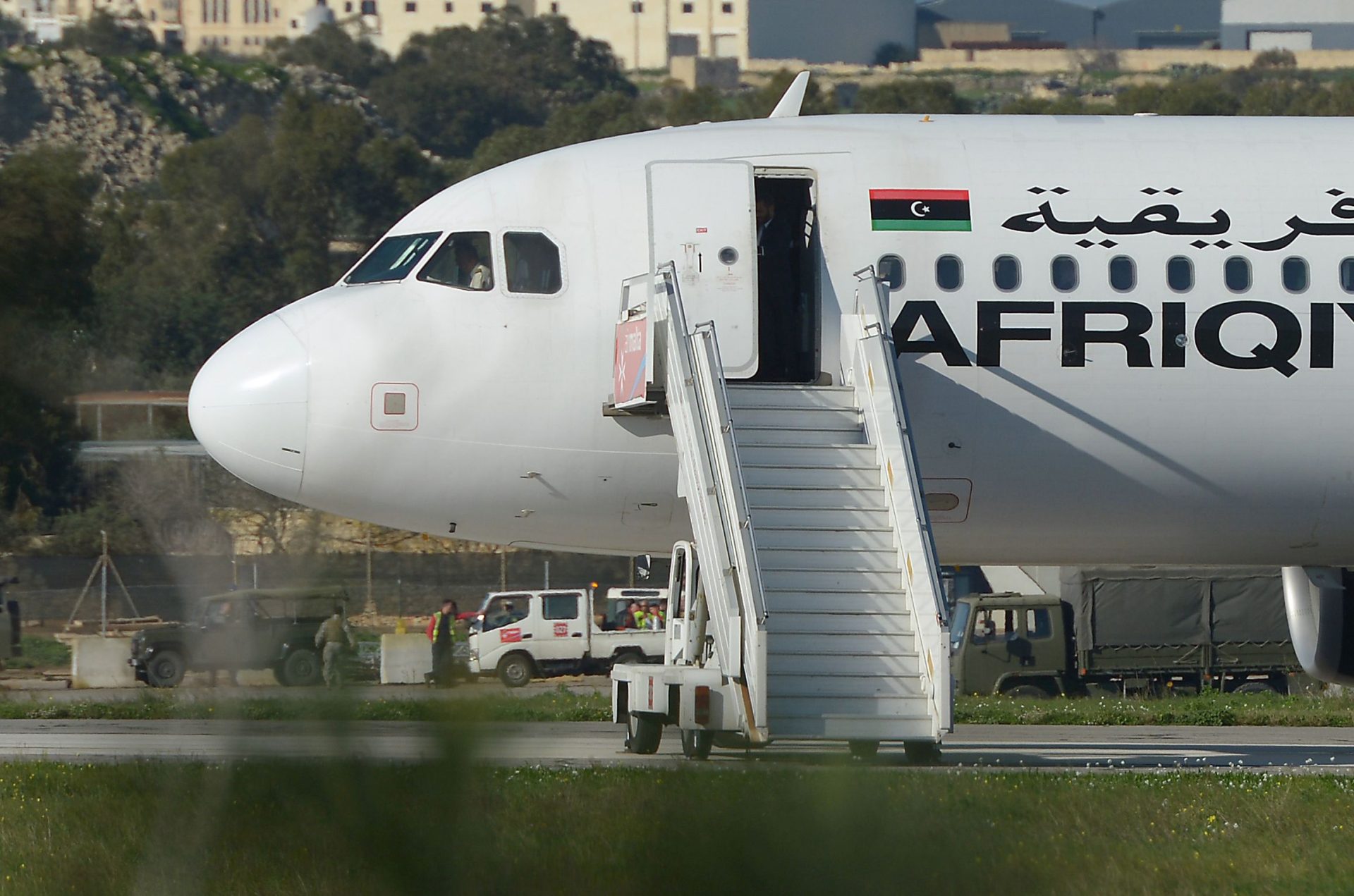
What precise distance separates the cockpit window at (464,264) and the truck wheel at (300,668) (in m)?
14.0

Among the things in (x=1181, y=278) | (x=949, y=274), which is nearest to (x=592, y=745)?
(x=949, y=274)

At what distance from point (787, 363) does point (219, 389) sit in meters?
5.27

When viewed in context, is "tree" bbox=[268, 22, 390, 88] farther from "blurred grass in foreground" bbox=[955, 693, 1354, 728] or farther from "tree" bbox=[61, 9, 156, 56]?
"blurred grass in foreground" bbox=[955, 693, 1354, 728]

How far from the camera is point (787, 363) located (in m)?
16.8

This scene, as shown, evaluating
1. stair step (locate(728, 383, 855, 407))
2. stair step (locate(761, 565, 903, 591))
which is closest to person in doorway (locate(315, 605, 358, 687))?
stair step (locate(761, 565, 903, 591))

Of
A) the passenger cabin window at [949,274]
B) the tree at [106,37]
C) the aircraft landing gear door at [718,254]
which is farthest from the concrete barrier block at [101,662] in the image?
the tree at [106,37]

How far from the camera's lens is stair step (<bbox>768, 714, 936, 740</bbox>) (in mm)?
13320

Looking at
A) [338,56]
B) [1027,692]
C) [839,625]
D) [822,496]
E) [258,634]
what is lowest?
[1027,692]

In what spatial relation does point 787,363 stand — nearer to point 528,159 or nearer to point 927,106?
point 528,159

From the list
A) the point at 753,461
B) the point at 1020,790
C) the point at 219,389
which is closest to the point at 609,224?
the point at 753,461

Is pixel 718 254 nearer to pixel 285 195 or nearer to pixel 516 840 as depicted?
pixel 516 840

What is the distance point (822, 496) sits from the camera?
1512 cm

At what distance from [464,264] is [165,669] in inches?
549

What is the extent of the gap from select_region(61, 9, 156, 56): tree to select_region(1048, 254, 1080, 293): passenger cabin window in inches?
6581
